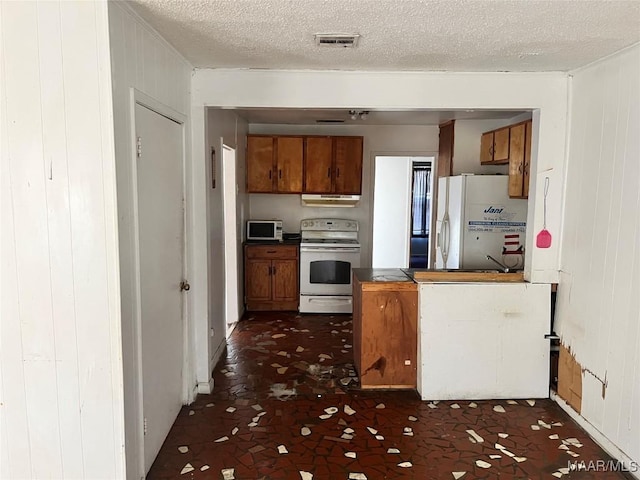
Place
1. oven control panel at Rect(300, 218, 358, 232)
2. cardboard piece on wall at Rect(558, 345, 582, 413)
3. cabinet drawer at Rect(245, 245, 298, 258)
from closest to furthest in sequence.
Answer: cardboard piece on wall at Rect(558, 345, 582, 413) < cabinet drawer at Rect(245, 245, 298, 258) < oven control panel at Rect(300, 218, 358, 232)

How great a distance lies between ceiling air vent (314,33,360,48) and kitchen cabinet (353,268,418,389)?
1688 millimetres

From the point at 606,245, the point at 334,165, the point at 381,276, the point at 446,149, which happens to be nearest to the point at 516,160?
the point at 446,149

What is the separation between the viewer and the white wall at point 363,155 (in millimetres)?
6035

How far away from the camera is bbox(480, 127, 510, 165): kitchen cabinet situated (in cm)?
447

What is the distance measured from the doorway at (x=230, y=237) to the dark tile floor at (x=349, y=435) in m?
1.35

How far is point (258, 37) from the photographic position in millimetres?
2527

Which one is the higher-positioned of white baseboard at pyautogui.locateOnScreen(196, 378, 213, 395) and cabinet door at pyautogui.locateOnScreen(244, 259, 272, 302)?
cabinet door at pyautogui.locateOnScreen(244, 259, 272, 302)

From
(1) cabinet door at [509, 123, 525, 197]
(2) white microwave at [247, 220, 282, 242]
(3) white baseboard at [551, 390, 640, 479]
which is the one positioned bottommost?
(3) white baseboard at [551, 390, 640, 479]

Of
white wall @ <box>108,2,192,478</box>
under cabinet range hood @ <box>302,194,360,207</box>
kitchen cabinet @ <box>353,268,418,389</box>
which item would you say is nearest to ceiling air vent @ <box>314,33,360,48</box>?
white wall @ <box>108,2,192,478</box>

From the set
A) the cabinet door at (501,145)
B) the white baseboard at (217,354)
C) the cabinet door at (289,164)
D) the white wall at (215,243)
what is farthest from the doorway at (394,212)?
the white baseboard at (217,354)

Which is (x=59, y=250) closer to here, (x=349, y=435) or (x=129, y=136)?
(x=129, y=136)

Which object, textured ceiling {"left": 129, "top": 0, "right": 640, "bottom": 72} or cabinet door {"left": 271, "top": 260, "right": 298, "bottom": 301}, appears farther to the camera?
cabinet door {"left": 271, "top": 260, "right": 298, "bottom": 301}

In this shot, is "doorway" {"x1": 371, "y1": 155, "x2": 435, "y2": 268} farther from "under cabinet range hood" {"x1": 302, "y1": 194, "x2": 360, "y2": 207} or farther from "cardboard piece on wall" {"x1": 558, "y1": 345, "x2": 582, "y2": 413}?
"cardboard piece on wall" {"x1": 558, "y1": 345, "x2": 582, "y2": 413}

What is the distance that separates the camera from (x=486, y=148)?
16.2ft
